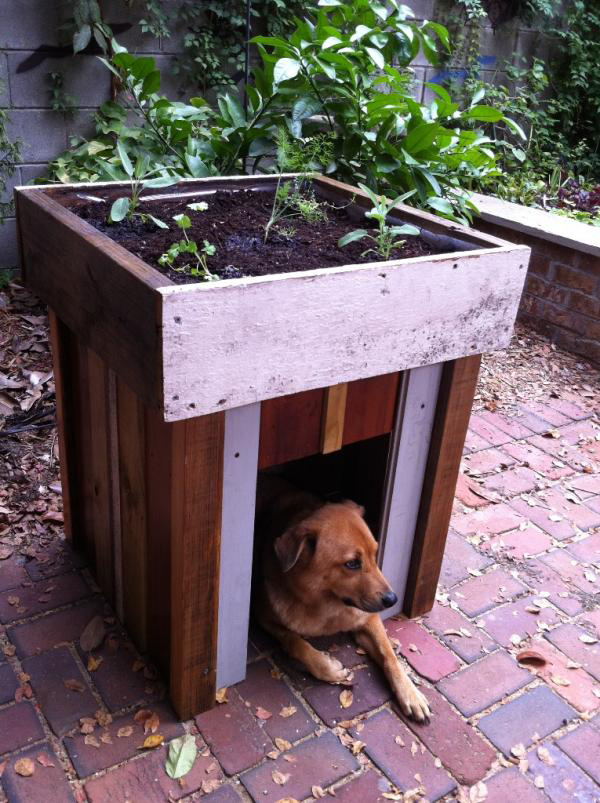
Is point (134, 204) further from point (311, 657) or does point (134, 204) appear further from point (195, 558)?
point (311, 657)

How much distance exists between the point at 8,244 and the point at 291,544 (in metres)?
3.11

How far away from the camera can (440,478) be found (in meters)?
2.31

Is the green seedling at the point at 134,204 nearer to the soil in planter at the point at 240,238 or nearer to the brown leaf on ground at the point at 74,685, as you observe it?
the soil in planter at the point at 240,238

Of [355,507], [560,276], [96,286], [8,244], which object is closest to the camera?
[96,286]

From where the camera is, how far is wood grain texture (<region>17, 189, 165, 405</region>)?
1.62 m

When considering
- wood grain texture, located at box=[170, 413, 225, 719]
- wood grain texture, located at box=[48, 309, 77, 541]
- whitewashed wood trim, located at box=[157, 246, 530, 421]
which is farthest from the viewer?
wood grain texture, located at box=[48, 309, 77, 541]

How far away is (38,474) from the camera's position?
10.1 feet

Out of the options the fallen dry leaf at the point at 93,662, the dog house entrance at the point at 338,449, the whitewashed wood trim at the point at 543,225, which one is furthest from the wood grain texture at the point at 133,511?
the whitewashed wood trim at the point at 543,225

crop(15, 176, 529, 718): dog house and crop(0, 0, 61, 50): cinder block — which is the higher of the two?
crop(0, 0, 61, 50): cinder block

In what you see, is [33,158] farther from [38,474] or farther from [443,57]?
[443,57]

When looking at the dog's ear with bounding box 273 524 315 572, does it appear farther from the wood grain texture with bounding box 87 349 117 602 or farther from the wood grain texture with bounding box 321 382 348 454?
the wood grain texture with bounding box 87 349 117 602

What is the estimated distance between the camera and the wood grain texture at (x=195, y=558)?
5.82ft

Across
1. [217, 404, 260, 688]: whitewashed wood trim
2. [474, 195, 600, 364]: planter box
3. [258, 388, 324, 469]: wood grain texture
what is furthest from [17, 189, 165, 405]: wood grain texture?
[474, 195, 600, 364]: planter box

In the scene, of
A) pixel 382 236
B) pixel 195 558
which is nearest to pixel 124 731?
pixel 195 558
